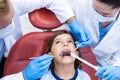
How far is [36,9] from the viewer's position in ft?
5.62

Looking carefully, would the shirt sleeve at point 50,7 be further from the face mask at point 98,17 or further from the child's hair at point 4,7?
the child's hair at point 4,7

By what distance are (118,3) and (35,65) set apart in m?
0.59

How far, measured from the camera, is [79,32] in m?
1.66

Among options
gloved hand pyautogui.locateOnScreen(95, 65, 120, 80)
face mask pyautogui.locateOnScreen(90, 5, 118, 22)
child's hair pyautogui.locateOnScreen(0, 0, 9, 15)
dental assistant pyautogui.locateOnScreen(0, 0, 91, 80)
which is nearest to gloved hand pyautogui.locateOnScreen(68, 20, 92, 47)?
dental assistant pyautogui.locateOnScreen(0, 0, 91, 80)

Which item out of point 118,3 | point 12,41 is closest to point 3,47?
point 12,41

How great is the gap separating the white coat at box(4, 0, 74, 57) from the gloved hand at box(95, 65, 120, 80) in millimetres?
453

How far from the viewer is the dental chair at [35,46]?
1604 millimetres

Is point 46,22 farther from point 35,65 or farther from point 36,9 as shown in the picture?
point 35,65

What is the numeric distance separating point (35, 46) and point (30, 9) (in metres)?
0.24

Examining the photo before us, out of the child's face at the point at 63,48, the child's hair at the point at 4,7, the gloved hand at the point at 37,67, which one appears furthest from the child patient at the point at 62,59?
the child's hair at the point at 4,7

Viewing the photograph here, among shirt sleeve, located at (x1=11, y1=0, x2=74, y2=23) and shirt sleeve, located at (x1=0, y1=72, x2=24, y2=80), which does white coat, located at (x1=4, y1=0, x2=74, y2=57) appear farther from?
shirt sleeve, located at (x1=0, y1=72, x2=24, y2=80)

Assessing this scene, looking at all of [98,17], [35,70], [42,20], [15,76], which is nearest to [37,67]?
[35,70]

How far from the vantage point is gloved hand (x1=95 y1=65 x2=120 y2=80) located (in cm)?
143

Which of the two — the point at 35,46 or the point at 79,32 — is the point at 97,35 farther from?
the point at 35,46
